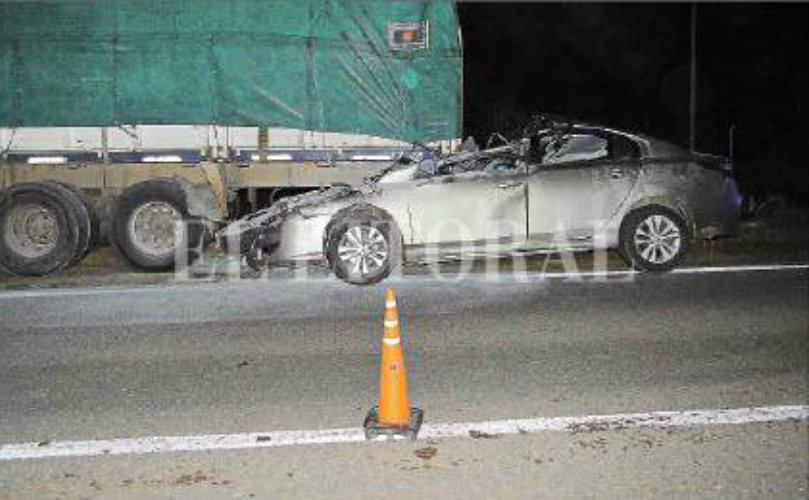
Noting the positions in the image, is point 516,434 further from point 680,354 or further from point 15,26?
point 15,26

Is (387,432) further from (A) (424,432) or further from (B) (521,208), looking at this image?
(B) (521,208)

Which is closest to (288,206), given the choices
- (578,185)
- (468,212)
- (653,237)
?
(468,212)

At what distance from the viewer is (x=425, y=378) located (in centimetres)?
645

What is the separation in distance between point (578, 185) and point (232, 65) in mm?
4717

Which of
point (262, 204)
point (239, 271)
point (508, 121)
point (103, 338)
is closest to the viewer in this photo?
point (103, 338)

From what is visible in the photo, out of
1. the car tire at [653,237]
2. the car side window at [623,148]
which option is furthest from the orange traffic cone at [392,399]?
the car side window at [623,148]

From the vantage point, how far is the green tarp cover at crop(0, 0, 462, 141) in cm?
1130

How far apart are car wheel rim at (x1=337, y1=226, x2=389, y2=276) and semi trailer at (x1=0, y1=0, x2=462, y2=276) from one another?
6.76 feet

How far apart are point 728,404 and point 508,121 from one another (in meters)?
7.56

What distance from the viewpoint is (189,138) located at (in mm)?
11555

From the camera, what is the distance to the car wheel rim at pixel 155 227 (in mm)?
11211

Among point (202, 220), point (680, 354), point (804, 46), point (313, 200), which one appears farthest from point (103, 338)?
point (804, 46)

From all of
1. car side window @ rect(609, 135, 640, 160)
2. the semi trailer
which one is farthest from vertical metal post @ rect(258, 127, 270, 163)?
car side window @ rect(609, 135, 640, 160)

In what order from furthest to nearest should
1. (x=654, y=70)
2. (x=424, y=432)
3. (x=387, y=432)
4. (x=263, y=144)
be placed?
1. (x=654, y=70)
2. (x=263, y=144)
3. (x=424, y=432)
4. (x=387, y=432)
